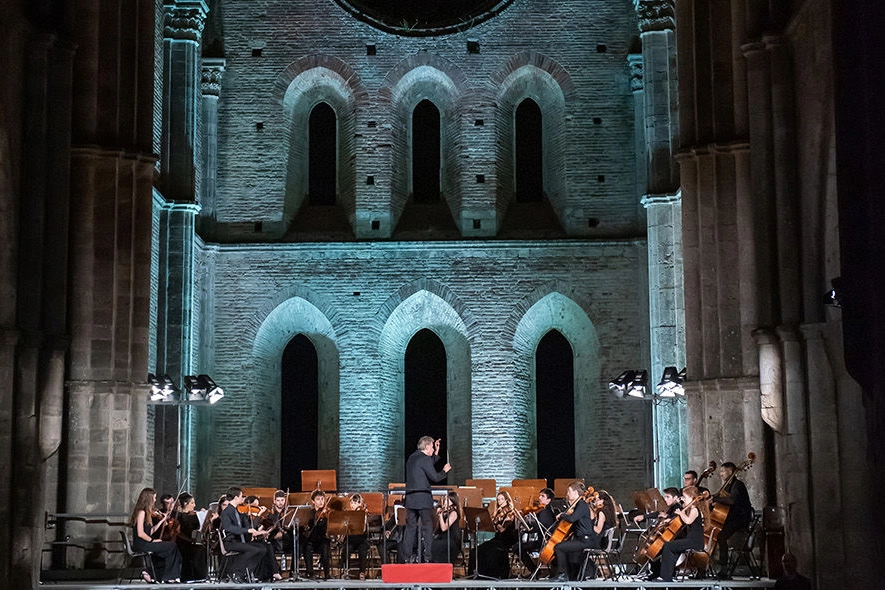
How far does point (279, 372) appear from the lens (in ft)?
91.5

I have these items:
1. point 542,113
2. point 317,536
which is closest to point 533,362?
point 542,113

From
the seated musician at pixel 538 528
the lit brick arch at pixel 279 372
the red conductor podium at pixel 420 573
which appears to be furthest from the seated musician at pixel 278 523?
the lit brick arch at pixel 279 372

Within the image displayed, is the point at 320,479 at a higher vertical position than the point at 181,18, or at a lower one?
lower

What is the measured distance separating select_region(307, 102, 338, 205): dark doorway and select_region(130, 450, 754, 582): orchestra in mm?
11586

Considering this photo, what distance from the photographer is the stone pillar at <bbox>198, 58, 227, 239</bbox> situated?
2736 cm

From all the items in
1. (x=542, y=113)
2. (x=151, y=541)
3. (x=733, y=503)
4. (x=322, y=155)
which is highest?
(x=542, y=113)

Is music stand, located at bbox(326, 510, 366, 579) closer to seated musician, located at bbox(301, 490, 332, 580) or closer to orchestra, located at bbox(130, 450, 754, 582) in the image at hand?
orchestra, located at bbox(130, 450, 754, 582)

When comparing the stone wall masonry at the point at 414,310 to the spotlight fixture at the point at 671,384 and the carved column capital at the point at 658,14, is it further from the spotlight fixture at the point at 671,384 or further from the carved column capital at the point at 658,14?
the spotlight fixture at the point at 671,384

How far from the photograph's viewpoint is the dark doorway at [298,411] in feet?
90.9

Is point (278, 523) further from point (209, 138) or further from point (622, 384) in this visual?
point (209, 138)

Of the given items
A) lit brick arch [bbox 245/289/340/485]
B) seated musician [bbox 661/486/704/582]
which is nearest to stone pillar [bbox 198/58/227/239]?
lit brick arch [bbox 245/289/340/485]

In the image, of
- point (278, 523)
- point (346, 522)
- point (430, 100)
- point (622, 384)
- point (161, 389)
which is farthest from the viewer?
point (430, 100)

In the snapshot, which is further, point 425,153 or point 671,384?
point 425,153

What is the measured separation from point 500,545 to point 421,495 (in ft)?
7.54
